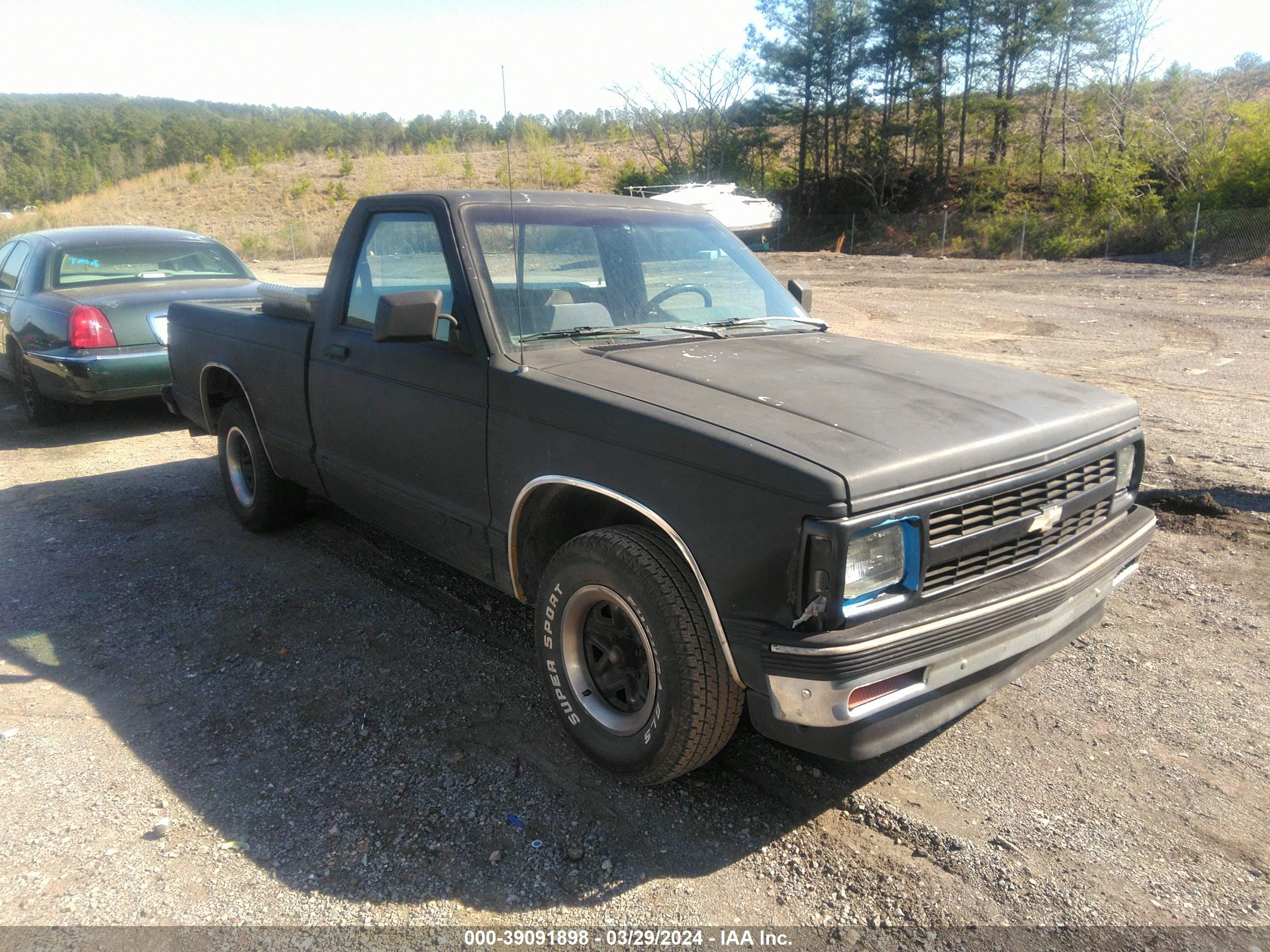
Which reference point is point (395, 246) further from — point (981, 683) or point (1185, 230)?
point (1185, 230)

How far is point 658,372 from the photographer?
313cm

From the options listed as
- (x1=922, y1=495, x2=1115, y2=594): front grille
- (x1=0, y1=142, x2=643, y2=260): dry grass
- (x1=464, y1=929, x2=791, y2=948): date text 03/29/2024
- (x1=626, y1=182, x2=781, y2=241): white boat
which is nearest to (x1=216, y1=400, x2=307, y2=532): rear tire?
(x1=464, y1=929, x2=791, y2=948): date text 03/29/2024

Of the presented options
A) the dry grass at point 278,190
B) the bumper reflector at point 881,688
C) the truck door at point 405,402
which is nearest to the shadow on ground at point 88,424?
the truck door at point 405,402

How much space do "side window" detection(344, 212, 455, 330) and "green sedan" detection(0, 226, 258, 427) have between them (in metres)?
3.75

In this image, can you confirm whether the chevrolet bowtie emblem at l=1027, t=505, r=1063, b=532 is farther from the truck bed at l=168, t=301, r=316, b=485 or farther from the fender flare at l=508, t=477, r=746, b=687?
the truck bed at l=168, t=301, r=316, b=485

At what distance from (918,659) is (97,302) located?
7.52 meters

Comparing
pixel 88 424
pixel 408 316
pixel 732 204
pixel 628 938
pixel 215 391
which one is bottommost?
pixel 628 938

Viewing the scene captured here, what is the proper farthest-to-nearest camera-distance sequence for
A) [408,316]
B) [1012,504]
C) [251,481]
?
1. [251,481]
2. [408,316]
3. [1012,504]

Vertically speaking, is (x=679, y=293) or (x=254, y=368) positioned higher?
(x=679, y=293)

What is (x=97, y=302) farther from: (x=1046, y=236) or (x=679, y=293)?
(x=1046, y=236)

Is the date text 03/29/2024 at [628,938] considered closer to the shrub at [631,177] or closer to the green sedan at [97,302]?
the green sedan at [97,302]

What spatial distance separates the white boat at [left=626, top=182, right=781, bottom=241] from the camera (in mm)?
29094

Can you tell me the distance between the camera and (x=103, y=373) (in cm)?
724

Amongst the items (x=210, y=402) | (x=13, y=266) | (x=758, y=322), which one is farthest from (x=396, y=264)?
(x=13, y=266)
